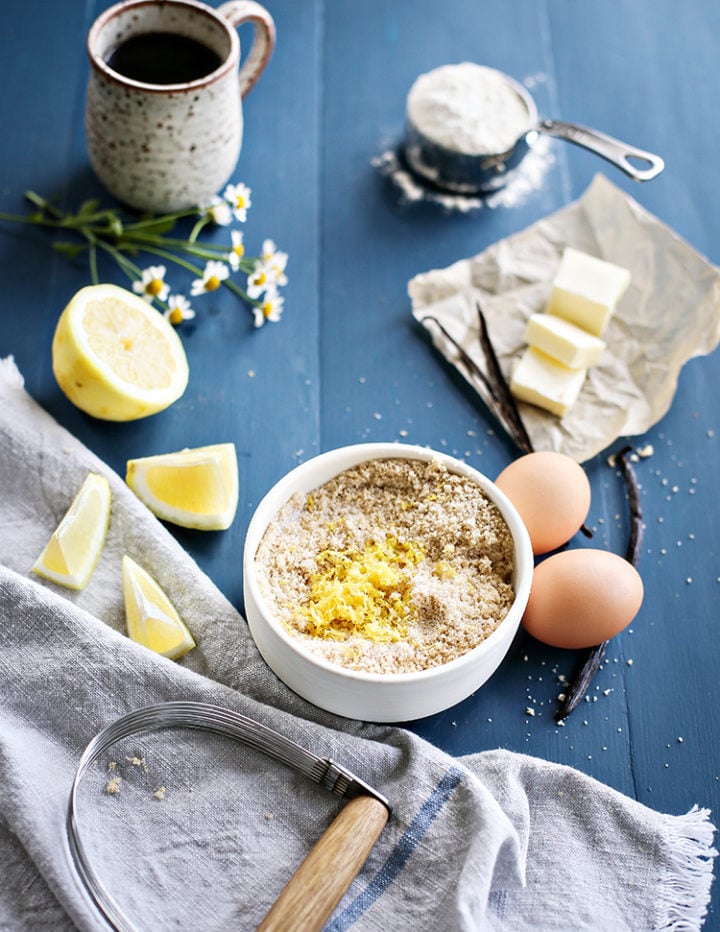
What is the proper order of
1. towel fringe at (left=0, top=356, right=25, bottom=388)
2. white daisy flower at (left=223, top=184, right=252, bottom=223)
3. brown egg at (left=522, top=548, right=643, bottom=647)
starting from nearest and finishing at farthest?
brown egg at (left=522, top=548, right=643, bottom=647) → towel fringe at (left=0, top=356, right=25, bottom=388) → white daisy flower at (left=223, top=184, right=252, bottom=223)

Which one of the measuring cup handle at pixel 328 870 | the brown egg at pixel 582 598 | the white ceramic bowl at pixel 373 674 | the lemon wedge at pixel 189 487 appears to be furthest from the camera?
the lemon wedge at pixel 189 487

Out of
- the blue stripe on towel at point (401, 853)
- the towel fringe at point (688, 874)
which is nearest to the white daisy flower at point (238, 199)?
the blue stripe on towel at point (401, 853)

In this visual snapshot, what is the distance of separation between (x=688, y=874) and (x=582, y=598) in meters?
0.37

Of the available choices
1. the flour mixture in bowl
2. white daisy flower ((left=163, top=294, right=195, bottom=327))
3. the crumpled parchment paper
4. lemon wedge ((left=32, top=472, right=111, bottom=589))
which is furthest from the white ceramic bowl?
white daisy flower ((left=163, top=294, right=195, bottom=327))

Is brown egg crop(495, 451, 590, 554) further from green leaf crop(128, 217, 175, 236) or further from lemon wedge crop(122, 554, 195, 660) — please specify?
green leaf crop(128, 217, 175, 236)

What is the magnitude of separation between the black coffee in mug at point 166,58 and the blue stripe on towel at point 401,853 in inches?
48.2

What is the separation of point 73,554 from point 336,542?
1.24 ft

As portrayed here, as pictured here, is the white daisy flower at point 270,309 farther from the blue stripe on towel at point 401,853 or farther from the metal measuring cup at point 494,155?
the blue stripe on towel at point 401,853

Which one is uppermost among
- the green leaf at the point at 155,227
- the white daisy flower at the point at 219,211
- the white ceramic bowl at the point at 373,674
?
the white daisy flower at the point at 219,211

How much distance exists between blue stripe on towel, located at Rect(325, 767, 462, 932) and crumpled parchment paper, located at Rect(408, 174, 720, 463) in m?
Result: 0.61

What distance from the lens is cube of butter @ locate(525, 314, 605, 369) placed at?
167cm

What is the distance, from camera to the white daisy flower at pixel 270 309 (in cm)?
176

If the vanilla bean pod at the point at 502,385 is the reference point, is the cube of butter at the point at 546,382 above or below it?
above

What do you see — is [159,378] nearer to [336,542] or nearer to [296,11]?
[336,542]
